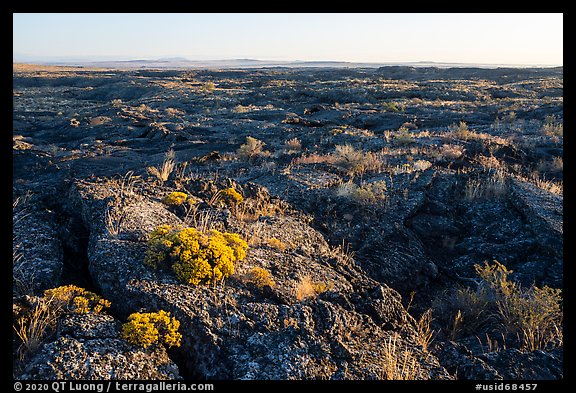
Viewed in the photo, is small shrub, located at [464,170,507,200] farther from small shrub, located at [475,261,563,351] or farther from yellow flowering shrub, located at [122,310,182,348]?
yellow flowering shrub, located at [122,310,182,348]

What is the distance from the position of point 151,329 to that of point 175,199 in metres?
3.76

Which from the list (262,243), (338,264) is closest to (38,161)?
(262,243)

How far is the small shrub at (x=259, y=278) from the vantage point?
216 inches

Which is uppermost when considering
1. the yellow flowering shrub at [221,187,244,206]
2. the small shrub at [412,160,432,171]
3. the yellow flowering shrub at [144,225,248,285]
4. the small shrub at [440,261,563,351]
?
the small shrub at [412,160,432,171]

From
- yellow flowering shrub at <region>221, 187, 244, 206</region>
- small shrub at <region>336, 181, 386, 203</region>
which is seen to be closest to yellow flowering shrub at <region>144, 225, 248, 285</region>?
yellow flowering shrub at <region>221, 187, 244, 206</region>

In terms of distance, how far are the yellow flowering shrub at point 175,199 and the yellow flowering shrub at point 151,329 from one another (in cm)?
337

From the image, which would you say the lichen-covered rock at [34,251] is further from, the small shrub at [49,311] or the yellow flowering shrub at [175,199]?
the yellow flowering shrub at [175,199]

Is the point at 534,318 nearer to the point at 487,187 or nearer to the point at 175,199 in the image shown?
the point at 487,187

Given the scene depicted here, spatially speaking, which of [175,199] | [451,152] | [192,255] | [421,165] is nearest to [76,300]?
[192,255]

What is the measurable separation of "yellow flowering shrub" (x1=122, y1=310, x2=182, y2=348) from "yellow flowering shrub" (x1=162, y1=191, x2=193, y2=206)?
11.1 feet

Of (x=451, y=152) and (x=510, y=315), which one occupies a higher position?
(x=451, y=152)

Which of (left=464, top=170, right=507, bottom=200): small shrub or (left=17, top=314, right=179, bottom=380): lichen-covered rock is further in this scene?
(left=464, top=170, right=507, bottom=200): small shrub

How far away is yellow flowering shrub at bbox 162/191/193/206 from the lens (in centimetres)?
762

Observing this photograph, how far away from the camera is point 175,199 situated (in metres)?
7.66
